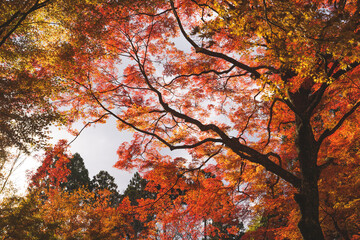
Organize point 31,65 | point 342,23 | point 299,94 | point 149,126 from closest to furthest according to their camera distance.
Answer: point 342,23
point 299,94
point 31,65
point 149,126

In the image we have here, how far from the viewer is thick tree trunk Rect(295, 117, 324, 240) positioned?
15.6 ft

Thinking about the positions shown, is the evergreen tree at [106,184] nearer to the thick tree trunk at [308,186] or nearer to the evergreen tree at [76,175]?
the evergreen tree at [76,175]

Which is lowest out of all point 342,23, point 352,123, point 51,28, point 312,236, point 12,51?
point 312,236

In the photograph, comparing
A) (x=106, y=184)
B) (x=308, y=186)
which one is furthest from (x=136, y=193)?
(x=308, y=186)

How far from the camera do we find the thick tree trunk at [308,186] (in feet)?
15.6

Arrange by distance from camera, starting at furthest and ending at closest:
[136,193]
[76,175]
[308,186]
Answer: [76,175] < [136,193] < [308,186]

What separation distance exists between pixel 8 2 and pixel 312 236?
8.64m

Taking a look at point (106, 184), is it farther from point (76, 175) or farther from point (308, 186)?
point (308, 186)

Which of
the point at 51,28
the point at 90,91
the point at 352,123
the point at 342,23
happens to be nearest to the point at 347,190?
the point at 352,123

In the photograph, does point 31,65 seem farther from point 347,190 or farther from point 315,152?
point 347,190

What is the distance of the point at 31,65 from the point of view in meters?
7.41

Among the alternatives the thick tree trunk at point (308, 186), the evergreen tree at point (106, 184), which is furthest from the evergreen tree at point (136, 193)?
the thick tree trunk at point (308, 186)

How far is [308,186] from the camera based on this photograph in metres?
5.12

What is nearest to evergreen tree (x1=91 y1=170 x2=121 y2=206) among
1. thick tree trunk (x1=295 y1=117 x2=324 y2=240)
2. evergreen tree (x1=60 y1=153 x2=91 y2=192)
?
evergreen tree (x1=60 y1=153 x2=91 y2=192)
